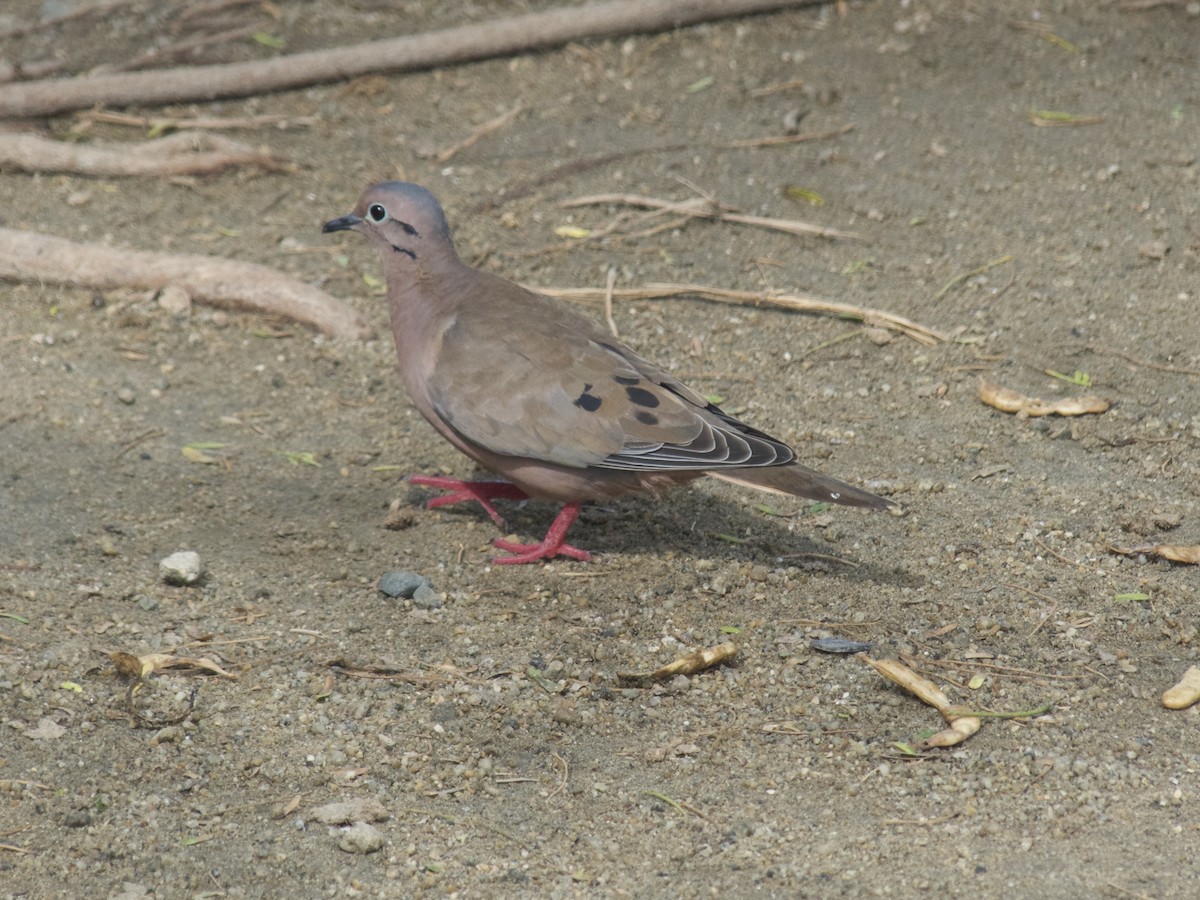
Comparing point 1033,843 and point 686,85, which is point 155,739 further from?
point 686,85

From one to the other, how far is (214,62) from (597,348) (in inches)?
160

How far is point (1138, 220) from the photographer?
567cm

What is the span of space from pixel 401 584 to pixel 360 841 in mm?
1133

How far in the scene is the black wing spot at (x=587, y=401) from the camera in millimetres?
4145

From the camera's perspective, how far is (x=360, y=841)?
9.98ft

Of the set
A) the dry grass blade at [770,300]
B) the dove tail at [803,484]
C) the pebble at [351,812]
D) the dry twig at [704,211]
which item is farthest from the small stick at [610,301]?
the pebble at [351,812]

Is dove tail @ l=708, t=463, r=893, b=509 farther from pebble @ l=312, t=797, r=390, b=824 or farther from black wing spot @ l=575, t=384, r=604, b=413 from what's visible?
pebble @ l=312, t=797, r=390, b=824

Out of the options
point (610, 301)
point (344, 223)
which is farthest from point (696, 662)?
point (610, 301)

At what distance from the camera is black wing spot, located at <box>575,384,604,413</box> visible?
4145 mm

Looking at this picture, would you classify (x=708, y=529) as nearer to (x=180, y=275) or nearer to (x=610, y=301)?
(x=610, y=301)

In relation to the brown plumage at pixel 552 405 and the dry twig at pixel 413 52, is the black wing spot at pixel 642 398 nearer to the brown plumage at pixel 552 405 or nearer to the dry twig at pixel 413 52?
the brown plumage at pixel 552 405

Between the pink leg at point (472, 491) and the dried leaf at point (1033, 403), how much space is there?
1.77 meters

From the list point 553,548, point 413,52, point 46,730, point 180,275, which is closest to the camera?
point 46,730

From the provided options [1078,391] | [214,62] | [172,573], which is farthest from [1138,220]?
[214,62]
